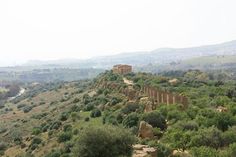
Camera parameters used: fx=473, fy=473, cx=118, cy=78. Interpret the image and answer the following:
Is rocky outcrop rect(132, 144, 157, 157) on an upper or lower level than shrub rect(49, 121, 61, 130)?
upper

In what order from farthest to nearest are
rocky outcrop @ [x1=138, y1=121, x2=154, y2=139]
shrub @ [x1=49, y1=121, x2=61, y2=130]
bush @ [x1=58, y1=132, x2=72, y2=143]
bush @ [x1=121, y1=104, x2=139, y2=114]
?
shrub @ [x1=49, y1=121, x2=61, y2=130], bush @ [x1=58, y1=132, x2=72, y2=143], bush @ [x1=121, y1=104, x2=139, y2=114], rocky outcrop @ [x1=138, y1=121, x2=154, y2=139]

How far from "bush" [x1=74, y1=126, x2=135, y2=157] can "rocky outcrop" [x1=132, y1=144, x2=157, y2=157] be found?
0.43m

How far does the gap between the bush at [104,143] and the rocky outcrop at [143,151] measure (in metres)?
0.43

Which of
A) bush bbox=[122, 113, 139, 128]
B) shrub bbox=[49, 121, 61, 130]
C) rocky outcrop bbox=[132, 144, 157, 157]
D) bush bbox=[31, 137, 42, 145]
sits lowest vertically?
bush bbox=[31, 137, 42, 145]

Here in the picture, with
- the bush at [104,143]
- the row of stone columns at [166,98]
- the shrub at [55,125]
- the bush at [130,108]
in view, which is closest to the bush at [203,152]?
the bush at [104,143]

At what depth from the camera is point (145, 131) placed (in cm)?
2994

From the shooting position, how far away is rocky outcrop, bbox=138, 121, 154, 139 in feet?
97.7

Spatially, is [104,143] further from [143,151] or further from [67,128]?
[67,128]

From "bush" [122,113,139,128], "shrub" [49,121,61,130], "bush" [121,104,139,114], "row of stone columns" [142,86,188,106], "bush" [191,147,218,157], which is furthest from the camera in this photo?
"shrub" [49,121,61,130]

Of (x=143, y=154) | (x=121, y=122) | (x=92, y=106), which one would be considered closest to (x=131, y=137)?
(x=143, y=154)

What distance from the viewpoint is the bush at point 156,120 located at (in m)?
32.6

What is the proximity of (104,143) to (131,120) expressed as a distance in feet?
36.7

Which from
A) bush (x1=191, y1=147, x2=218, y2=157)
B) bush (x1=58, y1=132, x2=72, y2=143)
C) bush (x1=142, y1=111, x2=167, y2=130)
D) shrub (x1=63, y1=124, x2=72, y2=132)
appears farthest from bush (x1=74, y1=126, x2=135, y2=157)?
shrub (x1=63, y1=124, x2=72, y2=132)

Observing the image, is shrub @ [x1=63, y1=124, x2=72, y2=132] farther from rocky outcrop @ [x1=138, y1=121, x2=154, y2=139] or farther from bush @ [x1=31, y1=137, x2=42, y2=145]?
rocky outcrop @ [x1=138, y1=121, x2=154, y2=139]
